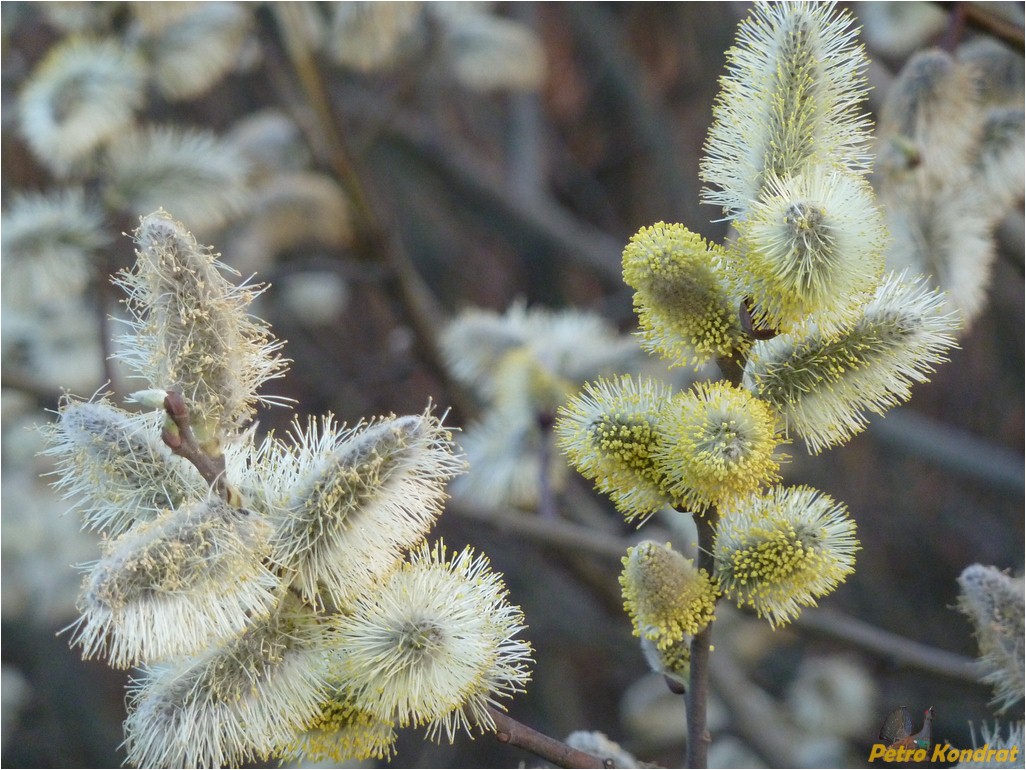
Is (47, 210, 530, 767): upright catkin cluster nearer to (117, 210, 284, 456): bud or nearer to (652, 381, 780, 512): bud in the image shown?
(117, 210, 284, 456): bud

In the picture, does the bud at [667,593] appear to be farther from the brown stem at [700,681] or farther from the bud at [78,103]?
the bud at [78,103]

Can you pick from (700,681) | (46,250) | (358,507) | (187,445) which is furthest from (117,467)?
(46,250)

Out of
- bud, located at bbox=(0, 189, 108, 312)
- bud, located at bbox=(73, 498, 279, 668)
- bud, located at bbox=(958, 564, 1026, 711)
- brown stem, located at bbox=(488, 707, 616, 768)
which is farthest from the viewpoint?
bud, located at bbox=(0, 189, 108, 312)

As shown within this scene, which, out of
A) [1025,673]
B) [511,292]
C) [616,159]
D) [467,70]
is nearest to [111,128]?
[467,70]

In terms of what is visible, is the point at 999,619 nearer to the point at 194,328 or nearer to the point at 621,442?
the point at 621,442

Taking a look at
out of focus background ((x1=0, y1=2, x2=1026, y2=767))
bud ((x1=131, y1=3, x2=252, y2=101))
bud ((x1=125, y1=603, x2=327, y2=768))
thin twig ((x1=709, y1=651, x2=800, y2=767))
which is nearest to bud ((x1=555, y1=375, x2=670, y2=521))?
bud ((x1=125, y1=603, x2=327, y2=768))

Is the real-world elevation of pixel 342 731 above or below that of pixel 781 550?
below

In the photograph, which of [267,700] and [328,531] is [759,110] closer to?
[328,531]
